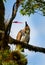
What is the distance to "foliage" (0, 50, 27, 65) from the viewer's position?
23.8 ft

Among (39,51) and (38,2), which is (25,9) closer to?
(38,2)

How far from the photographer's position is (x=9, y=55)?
299 inches

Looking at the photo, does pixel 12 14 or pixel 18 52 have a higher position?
pixel 12 14

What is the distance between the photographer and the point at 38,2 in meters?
12.3

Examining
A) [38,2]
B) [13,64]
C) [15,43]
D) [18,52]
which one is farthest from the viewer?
[38,2]

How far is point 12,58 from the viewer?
779 cm

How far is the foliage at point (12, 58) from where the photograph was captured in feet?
23.8

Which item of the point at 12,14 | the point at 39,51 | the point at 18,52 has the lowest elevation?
the point at 39,51

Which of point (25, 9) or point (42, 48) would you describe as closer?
point (42, 48)

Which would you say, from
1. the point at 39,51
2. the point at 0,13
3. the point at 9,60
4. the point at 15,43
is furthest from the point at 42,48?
the point at 9,60

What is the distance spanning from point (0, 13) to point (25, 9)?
76.7 inches

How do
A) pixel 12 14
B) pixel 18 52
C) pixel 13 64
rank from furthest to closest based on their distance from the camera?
pixel 12 14 < pixel 18 52 < pixel 13 64

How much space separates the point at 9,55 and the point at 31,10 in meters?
5.38

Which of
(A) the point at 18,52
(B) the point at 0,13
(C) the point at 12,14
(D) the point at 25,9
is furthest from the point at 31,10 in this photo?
(A) the point at 18,52
